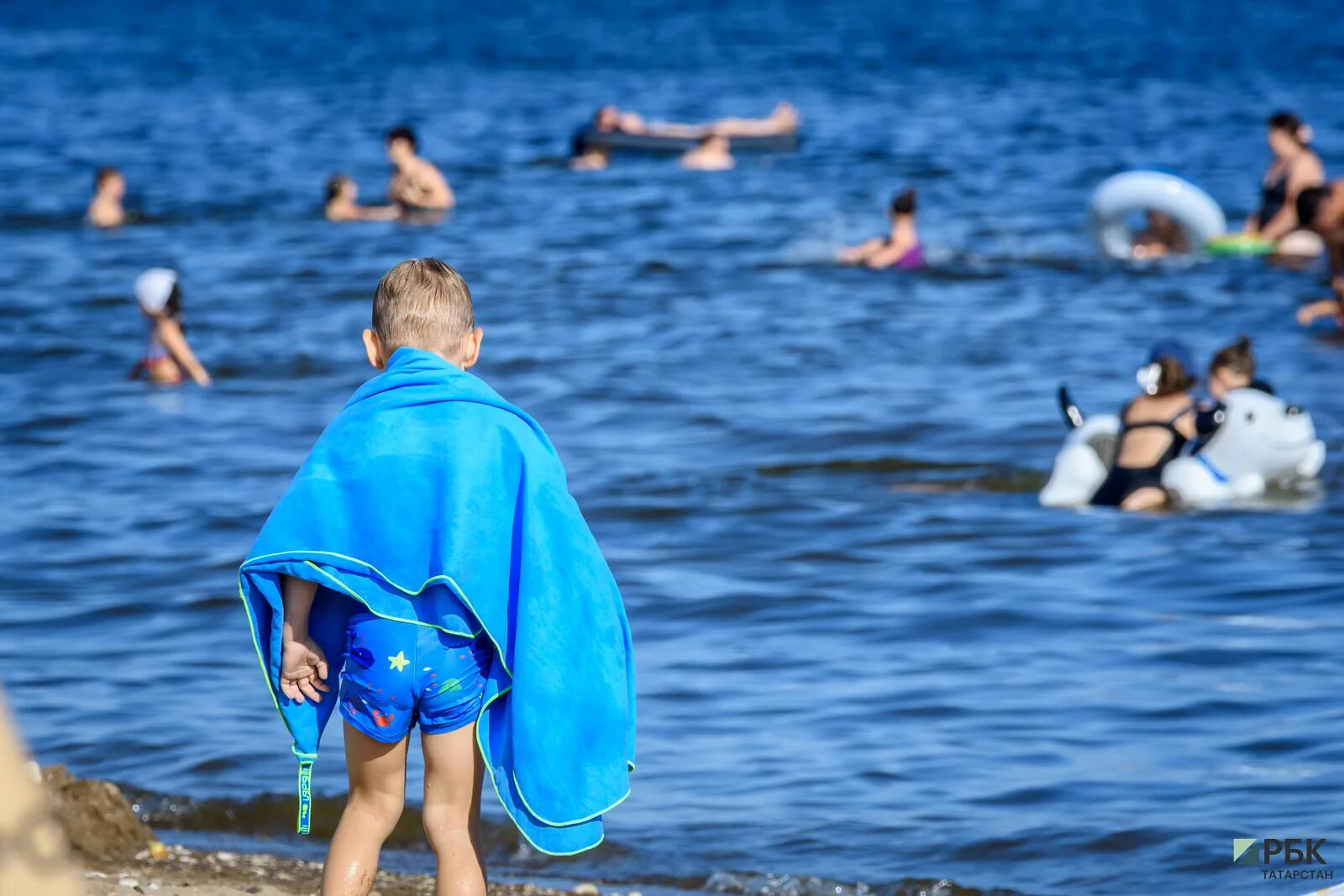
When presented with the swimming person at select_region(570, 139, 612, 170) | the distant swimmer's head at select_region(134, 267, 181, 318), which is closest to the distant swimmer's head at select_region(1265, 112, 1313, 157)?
the distant swimmer's head at select_region(134, 267, 181, 318)

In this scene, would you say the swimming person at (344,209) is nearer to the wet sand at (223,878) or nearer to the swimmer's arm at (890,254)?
the swimmer's arm at (890,254)

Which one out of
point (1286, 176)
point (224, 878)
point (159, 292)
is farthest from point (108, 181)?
point (224, 878)

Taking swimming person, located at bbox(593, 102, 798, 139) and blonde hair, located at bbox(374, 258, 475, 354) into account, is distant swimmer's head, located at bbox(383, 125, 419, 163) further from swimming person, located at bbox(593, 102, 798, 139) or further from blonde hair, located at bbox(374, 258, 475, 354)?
blonde hair, located at bbox(374, 258, 475, 354)

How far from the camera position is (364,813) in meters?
3.29

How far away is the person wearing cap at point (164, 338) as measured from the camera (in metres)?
11.6

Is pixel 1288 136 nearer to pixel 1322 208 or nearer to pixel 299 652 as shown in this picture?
pixel 1322 208

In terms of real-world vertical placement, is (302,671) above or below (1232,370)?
above

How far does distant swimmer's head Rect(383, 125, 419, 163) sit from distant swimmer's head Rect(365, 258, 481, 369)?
51.8 feet

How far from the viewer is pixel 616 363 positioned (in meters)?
13.0

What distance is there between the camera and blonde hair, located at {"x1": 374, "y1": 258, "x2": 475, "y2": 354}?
3.24 meters

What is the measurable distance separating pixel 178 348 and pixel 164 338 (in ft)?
0.40

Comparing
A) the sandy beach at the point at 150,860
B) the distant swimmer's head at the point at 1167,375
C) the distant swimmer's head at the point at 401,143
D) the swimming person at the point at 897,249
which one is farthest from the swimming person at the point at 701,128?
the sandy beach at the point at 150,860

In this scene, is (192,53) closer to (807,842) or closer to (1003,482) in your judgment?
(1003,482)

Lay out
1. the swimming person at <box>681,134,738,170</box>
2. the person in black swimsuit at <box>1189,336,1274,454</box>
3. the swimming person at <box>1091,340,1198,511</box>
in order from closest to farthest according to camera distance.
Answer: the swimming person at <box>1091,340,1198,511</box>
the person in black swimsuit at <box>1189,336,1274,454</box>
the swimming person at <box>681,134,738,170</box>
